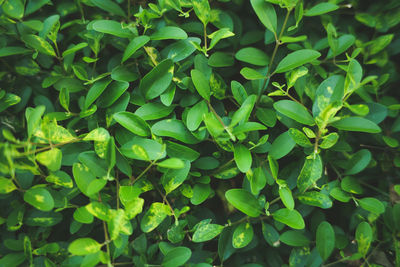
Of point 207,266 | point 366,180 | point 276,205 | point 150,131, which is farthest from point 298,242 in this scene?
point 150,131

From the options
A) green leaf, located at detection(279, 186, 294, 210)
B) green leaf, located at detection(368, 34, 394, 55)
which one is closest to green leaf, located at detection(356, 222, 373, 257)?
green leaf, located at detection(279, 186, 294, 210)

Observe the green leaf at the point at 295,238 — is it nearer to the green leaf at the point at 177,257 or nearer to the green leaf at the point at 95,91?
the green leaf at the point at 177,257

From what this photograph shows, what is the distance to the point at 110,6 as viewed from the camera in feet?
3.11

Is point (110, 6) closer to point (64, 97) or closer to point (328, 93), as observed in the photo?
point (64, 97)

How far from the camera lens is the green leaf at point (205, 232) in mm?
834

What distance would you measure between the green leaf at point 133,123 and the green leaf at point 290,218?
1.35ft

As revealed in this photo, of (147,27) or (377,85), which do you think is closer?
(147,27)

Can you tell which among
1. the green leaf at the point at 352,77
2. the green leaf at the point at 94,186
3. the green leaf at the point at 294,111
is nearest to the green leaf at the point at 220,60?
the green leaf at the point at 294,111

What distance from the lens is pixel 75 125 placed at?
36.2 inches

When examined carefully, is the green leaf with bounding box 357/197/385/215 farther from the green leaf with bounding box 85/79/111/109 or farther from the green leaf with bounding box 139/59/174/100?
the green leaf with bounding box 85/79/111/109

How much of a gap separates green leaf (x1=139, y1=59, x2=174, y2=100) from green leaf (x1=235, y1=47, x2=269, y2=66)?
0.22 metres

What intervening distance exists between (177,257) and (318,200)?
1.32ft

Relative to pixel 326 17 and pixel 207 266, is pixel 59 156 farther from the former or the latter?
pixel 326 17

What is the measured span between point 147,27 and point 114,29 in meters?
0.09
